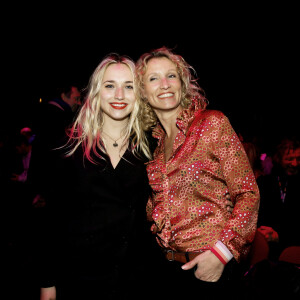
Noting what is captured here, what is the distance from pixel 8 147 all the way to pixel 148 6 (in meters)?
4.22

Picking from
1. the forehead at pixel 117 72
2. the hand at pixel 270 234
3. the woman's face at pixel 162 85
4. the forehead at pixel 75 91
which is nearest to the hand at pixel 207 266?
the woman's face at pixel 162 85

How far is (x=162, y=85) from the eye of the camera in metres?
2.16

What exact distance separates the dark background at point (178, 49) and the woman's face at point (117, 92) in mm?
2669

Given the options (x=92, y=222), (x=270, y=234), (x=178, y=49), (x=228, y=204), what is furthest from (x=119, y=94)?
(x=178, y=49)

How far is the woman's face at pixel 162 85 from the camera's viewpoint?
216 cm

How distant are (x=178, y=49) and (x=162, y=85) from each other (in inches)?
184

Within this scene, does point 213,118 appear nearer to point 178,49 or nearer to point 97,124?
point 97,124

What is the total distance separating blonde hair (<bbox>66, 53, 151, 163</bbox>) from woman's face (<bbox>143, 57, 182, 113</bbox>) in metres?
0.13

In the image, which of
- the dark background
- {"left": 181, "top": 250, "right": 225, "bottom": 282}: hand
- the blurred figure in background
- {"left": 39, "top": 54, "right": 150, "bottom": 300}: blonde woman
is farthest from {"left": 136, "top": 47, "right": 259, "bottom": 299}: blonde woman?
the dark background

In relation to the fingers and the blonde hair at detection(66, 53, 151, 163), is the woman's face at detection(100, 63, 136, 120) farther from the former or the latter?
the fingers

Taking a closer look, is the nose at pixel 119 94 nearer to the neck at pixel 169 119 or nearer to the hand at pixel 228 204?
the neck at pixel 169 119

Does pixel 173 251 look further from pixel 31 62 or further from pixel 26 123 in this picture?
pixel 26 123

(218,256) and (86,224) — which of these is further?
(86,224)

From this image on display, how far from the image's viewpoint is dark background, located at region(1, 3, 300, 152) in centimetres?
552
